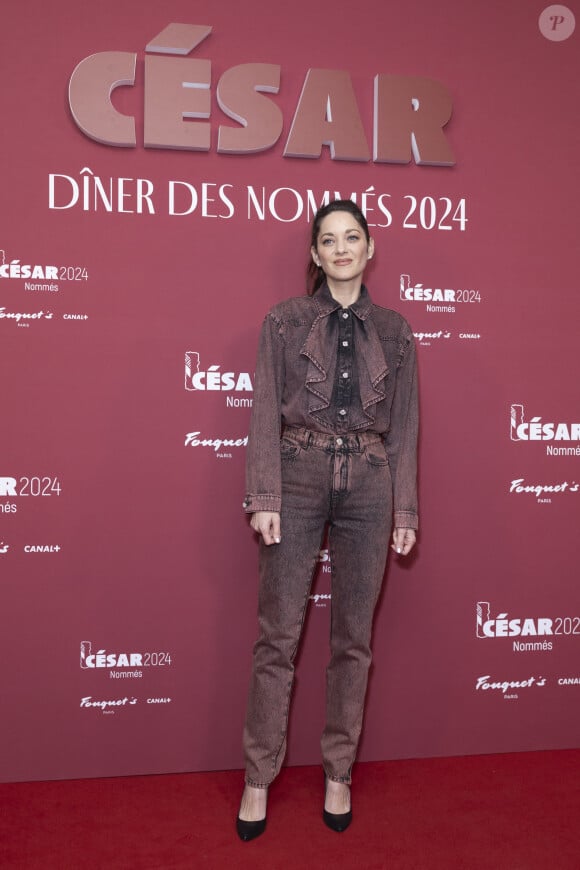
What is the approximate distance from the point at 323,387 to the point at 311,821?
1.24 metres

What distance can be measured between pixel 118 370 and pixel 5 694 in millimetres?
1085

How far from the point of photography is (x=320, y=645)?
2672 millimetres

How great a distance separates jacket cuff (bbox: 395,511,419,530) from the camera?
2311 millimetres

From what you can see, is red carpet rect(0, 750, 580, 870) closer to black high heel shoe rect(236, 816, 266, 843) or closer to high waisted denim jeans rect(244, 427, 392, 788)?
black high heel shoe rect(236, 816, 266, 843)

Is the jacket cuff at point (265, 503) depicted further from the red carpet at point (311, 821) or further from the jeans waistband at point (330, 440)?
the red carpet at point (311, 821)

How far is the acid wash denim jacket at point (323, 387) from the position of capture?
220 cm

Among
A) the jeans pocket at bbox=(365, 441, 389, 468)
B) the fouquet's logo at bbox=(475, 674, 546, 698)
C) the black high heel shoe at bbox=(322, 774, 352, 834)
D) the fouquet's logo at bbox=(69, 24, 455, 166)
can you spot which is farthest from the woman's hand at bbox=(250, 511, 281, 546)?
the fouquet's logo at bbox=(69, 24, 455, 166)

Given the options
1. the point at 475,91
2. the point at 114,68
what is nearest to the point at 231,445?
the point at 114,68

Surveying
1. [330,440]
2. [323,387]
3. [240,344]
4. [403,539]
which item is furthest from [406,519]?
[240,344]

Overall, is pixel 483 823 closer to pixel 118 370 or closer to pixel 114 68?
pixel 118 370

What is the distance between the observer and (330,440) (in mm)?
2217

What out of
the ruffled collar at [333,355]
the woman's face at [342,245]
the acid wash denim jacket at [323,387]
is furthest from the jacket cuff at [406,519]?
the woman's face at [342,245]

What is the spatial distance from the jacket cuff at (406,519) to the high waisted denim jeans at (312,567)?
0.18 ft

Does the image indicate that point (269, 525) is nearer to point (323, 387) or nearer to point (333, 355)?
point (323, 387)
